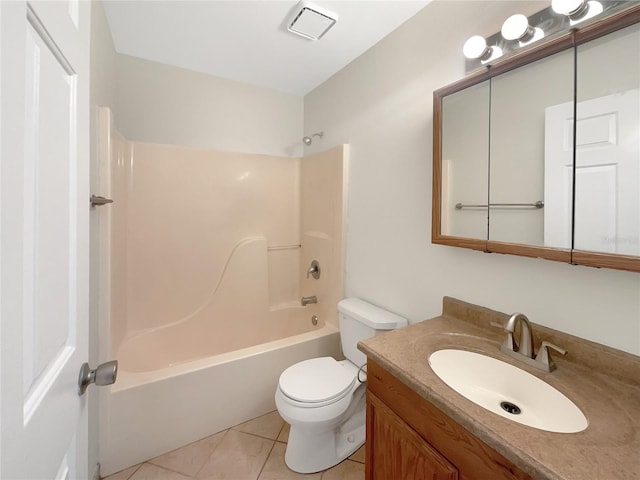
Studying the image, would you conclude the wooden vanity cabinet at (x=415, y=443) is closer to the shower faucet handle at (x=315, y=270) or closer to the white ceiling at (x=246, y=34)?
the shower faucet handle at (x=315, y=270)

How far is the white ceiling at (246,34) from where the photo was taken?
1424 millimetres

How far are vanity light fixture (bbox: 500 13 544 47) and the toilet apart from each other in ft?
4.37

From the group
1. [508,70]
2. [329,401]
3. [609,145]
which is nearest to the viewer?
[609,145]

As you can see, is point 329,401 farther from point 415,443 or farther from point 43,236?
point 43,236

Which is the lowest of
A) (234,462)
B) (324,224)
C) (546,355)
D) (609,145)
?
(234,462)

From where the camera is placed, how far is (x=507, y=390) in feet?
3.10

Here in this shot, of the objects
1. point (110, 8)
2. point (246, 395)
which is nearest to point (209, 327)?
point (246, 395)

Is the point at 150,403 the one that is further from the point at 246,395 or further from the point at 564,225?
the point at 564,225

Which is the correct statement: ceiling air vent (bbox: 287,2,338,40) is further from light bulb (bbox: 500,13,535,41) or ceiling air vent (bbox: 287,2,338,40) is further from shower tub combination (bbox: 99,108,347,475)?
light bulb (bbox: 500,13,535,41)

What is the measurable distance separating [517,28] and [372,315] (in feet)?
4.61

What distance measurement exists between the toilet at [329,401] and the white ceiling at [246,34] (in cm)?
165

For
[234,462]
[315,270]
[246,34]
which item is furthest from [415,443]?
[246,34]

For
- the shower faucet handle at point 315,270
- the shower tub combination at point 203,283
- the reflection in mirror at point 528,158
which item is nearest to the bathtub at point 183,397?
the shower tub combination at point 203,283

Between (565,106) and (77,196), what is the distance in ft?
4.73
